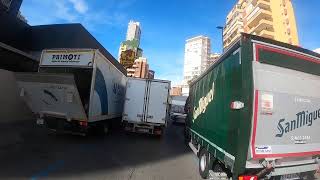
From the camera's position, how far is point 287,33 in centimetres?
5381

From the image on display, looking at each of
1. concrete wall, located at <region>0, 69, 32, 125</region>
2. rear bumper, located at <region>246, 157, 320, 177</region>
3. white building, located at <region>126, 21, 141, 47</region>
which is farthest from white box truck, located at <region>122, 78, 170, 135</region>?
white building, located at <region>126, 21, 141, 47</region>

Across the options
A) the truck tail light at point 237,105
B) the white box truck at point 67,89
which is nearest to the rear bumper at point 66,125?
the white box truck at point 67,89

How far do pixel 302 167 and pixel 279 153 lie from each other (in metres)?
0.85

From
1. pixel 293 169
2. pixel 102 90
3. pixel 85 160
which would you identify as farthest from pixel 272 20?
pixel 293 169

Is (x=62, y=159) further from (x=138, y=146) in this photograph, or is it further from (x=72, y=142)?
(x=138, y=146)

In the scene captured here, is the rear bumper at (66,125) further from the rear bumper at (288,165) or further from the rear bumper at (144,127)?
the rear bumper at (288,165)

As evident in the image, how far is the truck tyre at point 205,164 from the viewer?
7.42m

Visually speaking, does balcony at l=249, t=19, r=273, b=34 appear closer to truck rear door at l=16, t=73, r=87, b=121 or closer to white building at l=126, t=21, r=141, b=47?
truck rear door at l=16, t=73, r=87, b=121

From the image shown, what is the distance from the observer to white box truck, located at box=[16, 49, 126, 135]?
1146cm

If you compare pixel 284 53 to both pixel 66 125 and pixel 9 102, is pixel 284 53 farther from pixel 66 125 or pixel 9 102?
pixel 9 102

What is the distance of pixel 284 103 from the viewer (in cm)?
543

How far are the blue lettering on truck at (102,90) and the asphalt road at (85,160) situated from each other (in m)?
1.97

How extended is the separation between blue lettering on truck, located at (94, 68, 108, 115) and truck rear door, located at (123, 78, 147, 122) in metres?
1.69

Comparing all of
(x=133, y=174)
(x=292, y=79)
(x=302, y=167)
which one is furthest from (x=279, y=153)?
(x=133, y=174)
